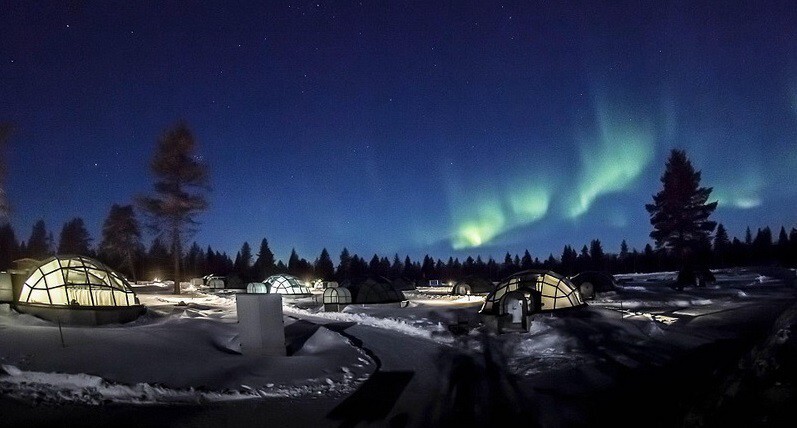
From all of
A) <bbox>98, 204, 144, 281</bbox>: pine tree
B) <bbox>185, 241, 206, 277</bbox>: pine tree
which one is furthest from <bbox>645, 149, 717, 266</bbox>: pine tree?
<bbox>185, 241, 206, 277</bbox>: pine tree

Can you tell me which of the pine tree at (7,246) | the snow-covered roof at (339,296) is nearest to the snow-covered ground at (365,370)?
the snow-covered roof at (339,296)

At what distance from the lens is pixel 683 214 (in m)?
54.4

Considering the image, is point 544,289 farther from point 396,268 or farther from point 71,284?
point 396,268

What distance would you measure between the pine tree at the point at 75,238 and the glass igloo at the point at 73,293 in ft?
248

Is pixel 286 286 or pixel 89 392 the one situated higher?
pixel 89 392

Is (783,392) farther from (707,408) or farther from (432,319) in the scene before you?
(432,319)

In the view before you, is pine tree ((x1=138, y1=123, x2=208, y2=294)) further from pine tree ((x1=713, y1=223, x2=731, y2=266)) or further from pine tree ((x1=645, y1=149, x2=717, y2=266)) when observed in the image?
pine tree ((x1=713, y1=223, x2=731, y2=266))

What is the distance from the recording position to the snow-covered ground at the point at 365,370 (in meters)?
9.06

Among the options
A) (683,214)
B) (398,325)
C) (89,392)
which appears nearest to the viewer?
(89,392)

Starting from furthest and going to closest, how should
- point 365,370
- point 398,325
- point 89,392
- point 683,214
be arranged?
point 683,214 < point 398,325 < point 365,370 < point 89,392

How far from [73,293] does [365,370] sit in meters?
13.4

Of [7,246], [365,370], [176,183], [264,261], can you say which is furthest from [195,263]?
[365,370]

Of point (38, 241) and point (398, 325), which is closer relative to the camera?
point (398, 325)

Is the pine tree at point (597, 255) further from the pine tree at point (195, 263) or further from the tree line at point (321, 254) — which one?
the pine tree at point (195, 263)
